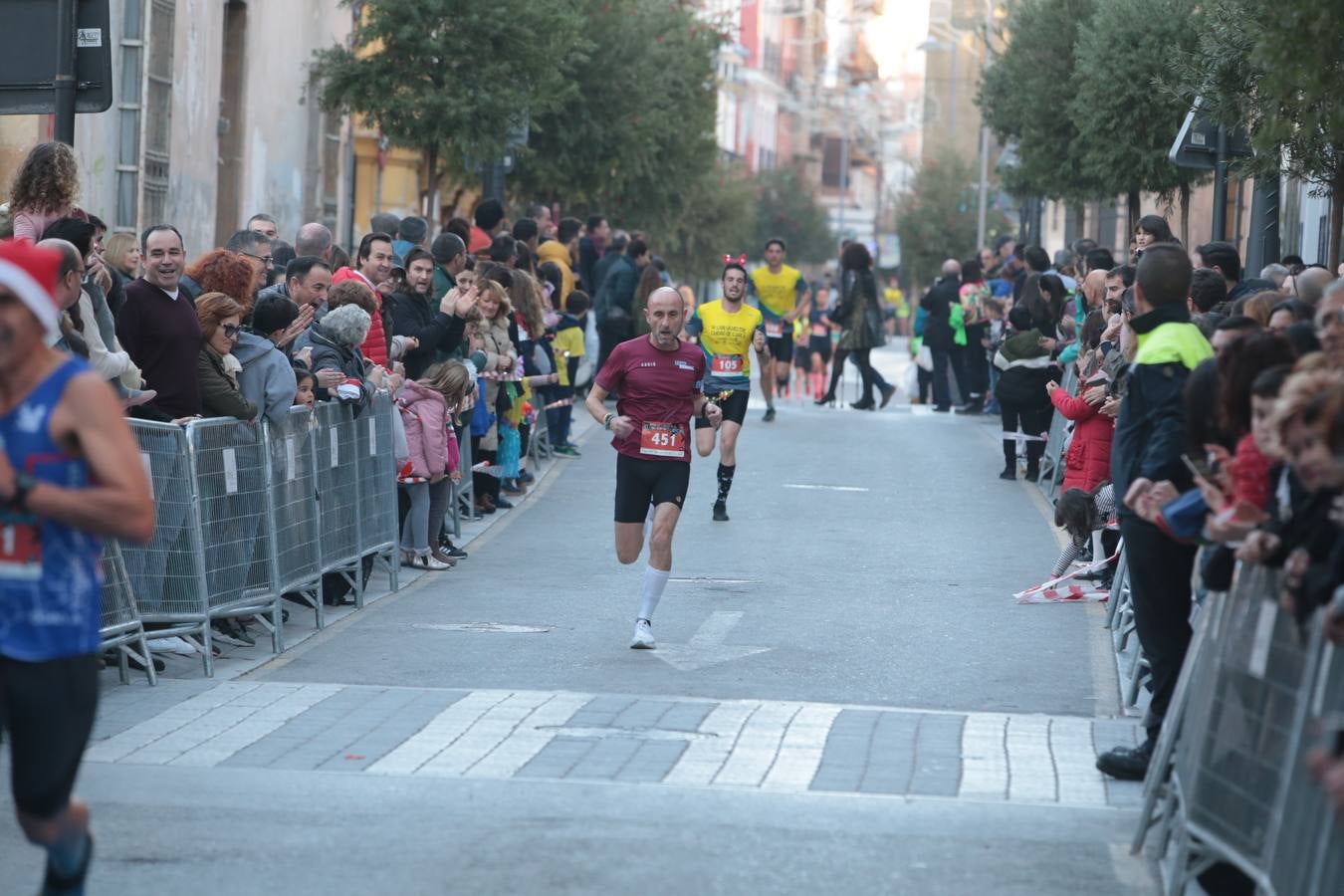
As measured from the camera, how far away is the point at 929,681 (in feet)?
35.9

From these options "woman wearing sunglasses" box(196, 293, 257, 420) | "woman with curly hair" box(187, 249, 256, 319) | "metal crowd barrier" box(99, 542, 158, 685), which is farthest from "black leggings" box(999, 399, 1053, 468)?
"metal crowd barrier" box(99, 542, 158, 685)

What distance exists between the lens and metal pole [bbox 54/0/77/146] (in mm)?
11047

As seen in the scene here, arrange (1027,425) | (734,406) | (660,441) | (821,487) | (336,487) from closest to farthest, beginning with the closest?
1. (660,441)
2. (336,487)
3. (734,406)
4. (821,487)
5. (1027,425)

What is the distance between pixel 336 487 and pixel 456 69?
1254 centimetres

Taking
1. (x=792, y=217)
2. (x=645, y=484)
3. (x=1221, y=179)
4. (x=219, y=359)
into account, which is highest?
(x=792, y=217)

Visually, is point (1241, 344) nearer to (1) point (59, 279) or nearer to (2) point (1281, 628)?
(2) point (1281, 628)

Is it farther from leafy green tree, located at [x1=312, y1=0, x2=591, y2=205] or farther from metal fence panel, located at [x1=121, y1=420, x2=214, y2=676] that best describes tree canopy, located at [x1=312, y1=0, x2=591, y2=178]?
metal fence panel, located at [x1=121, y1=420, x2=214, y2=676]

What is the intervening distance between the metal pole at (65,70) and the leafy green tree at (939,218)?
64045 mm

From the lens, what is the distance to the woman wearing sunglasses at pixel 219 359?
37.6 ft

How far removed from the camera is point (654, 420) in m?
12.1

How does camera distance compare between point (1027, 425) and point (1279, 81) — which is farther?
point (1027, 425)

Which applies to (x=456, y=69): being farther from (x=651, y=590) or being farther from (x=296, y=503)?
(x=651, y=590)

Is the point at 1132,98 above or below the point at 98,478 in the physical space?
above

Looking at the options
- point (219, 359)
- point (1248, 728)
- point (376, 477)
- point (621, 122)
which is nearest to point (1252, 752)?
point (1248, 728)
